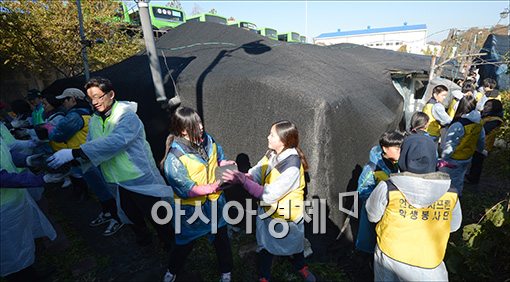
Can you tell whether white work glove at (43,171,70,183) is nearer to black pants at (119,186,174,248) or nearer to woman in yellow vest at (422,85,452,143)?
black pants at (119,186,174,248)

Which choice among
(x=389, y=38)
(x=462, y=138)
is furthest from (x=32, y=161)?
(x=389, y=38)

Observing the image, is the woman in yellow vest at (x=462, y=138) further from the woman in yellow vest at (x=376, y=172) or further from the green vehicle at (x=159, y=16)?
the green vehicle at (x=159, y=16)

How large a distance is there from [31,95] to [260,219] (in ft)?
18.0

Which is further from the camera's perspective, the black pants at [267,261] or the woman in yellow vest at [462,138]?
the woman in yellow vest at [462,138]

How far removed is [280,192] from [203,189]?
23.6 inches

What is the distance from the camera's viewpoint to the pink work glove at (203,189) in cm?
202

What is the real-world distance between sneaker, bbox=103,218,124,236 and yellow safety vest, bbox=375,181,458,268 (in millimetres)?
3322

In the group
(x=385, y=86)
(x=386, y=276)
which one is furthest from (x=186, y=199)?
(x=385, y=86)

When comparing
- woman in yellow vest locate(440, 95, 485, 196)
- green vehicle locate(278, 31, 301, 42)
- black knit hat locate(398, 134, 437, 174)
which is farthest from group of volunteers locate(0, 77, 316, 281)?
green vehicle locate(278, 31, 301, 42)

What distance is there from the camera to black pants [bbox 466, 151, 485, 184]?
14.4 feet

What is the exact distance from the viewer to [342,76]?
3791 mm

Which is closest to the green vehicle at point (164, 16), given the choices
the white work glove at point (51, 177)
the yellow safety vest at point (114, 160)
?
the yellow safety vest at point (114, 160)

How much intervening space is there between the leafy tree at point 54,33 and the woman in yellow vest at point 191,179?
20.5 feet

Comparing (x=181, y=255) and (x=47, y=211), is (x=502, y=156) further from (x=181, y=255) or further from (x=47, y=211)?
(x=47, y=211)
